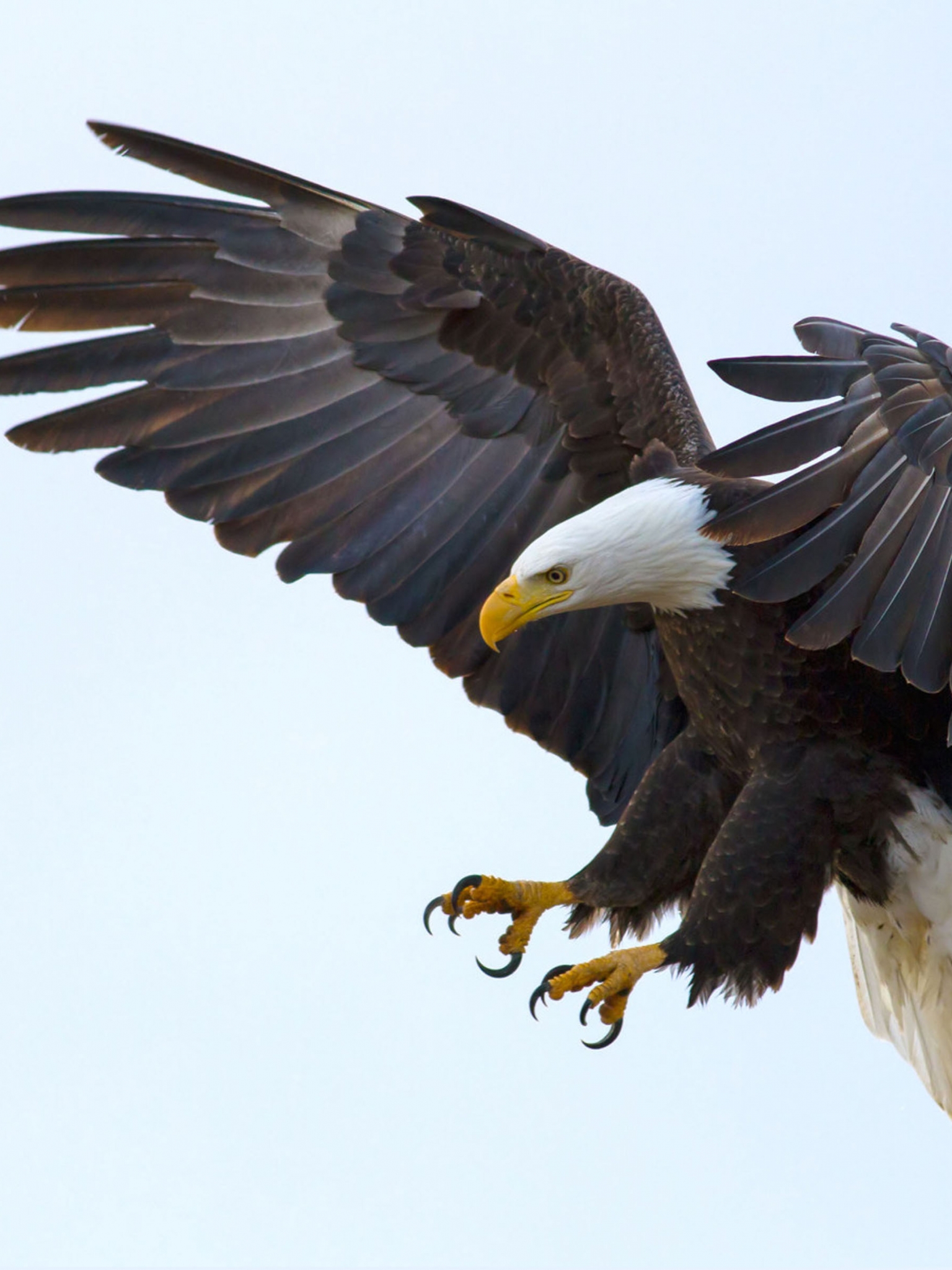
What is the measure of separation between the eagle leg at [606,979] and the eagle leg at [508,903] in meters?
0.34

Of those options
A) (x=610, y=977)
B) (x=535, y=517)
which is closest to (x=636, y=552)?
(x=535, y=517)

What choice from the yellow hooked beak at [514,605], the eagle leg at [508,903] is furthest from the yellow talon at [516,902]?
the yellow hooked beak at [514,605]

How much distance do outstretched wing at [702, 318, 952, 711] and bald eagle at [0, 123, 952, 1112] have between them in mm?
548

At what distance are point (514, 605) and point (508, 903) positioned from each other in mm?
916

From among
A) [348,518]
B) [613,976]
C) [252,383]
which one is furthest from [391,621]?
[613,976]

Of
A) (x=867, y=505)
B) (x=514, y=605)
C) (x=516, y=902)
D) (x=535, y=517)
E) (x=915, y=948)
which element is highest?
(x=535, y=517)

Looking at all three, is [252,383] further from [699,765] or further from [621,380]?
[699,765]

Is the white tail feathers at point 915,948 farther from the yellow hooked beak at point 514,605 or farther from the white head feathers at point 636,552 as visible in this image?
the yellow hooked beak at point 514,605

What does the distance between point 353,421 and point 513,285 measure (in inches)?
24.5

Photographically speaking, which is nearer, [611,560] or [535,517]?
[611,560]

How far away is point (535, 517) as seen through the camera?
5.40m

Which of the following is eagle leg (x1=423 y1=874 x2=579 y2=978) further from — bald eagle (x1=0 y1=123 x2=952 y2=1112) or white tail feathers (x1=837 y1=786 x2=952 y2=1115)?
white tail feathers (x1=837 y1=786 x2=952 y2=1115)

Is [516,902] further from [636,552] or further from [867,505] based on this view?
[867,505]

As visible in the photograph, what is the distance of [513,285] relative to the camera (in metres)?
5.09
